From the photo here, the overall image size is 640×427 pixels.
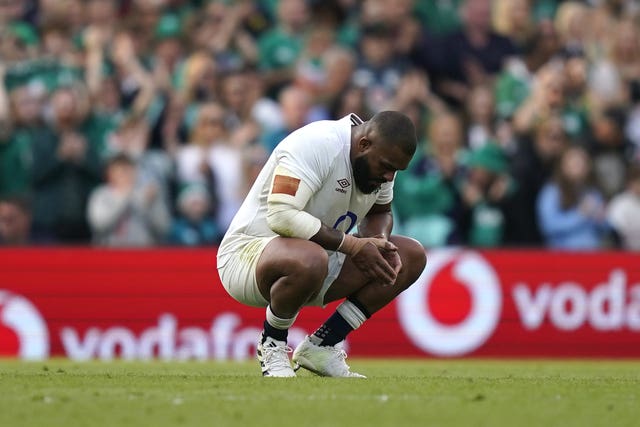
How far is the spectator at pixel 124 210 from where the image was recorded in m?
15.4

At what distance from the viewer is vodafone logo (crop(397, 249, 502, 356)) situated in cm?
1573

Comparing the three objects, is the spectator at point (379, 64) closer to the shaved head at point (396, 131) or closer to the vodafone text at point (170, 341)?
the vodafone text at point (170, 341)

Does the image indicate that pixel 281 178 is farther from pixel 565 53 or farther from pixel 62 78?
pixel 565 53

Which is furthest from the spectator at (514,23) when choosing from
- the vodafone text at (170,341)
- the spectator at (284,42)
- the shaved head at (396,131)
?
the shaved head at (396,131)

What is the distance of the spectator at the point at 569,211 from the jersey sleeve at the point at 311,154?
793 centimetres

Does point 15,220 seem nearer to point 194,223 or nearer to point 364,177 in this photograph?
point 194,223

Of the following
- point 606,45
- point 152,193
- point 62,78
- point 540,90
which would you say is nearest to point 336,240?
point 152,193

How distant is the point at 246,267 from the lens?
9195mm

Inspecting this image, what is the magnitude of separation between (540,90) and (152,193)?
5293 mm

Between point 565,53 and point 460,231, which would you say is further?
point 565,53

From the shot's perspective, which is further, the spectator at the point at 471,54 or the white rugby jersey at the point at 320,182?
the spectator at the point at 471,54

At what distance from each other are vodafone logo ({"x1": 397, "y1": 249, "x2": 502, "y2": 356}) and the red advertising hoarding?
0.01m

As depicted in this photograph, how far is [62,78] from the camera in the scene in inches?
634

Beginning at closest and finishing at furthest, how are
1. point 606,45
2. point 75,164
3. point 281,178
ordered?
point 281,178
point 75,164
point 606,45
